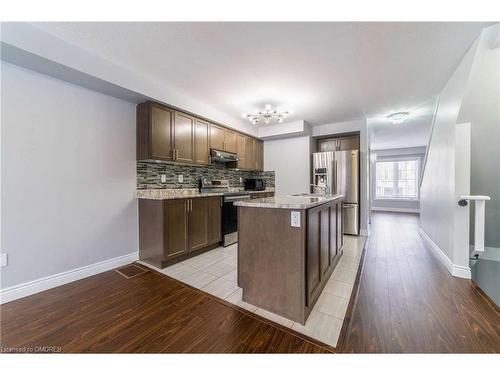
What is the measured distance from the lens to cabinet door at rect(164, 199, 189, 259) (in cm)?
265

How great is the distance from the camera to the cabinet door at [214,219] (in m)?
3.28

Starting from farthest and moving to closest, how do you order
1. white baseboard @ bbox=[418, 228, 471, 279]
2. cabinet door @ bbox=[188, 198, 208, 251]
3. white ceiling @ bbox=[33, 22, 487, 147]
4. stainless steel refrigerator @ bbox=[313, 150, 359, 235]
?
stainless steel refrigerator @ bbox=[313, 150, 359, 235]
cabinet door @ bbox=[188, 198, 208, 251]
white baseboard @ bbox=[418, 228, 471, 279]
white ceiling @ bbox=[33, 22, 487, 147]

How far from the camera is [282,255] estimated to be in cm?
166

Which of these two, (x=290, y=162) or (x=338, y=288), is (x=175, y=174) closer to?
(x=290, y=162)

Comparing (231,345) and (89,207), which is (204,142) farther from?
(231,345)

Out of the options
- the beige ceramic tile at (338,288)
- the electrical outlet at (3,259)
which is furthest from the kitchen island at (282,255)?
the electrical outlet at (3,259)

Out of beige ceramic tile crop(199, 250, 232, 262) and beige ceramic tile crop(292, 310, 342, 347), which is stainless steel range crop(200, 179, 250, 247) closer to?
beige ceramic tile crop(199, 250, 232, 262)

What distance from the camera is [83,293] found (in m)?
2.06

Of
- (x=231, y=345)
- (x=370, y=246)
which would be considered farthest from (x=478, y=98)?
(x=231, y=345)

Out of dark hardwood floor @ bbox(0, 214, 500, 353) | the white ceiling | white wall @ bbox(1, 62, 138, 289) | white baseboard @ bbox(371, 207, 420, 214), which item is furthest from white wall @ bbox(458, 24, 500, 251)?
white baseboard @ bbox(371, 207, 420, 214)

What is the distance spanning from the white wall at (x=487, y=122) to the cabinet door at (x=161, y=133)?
360 centimetres

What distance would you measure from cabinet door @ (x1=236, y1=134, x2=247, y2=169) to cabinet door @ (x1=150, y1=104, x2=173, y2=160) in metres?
1.70

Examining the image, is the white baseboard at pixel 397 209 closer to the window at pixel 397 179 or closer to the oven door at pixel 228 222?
the window at pixel 397 179

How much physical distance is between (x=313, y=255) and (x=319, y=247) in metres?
0.19
